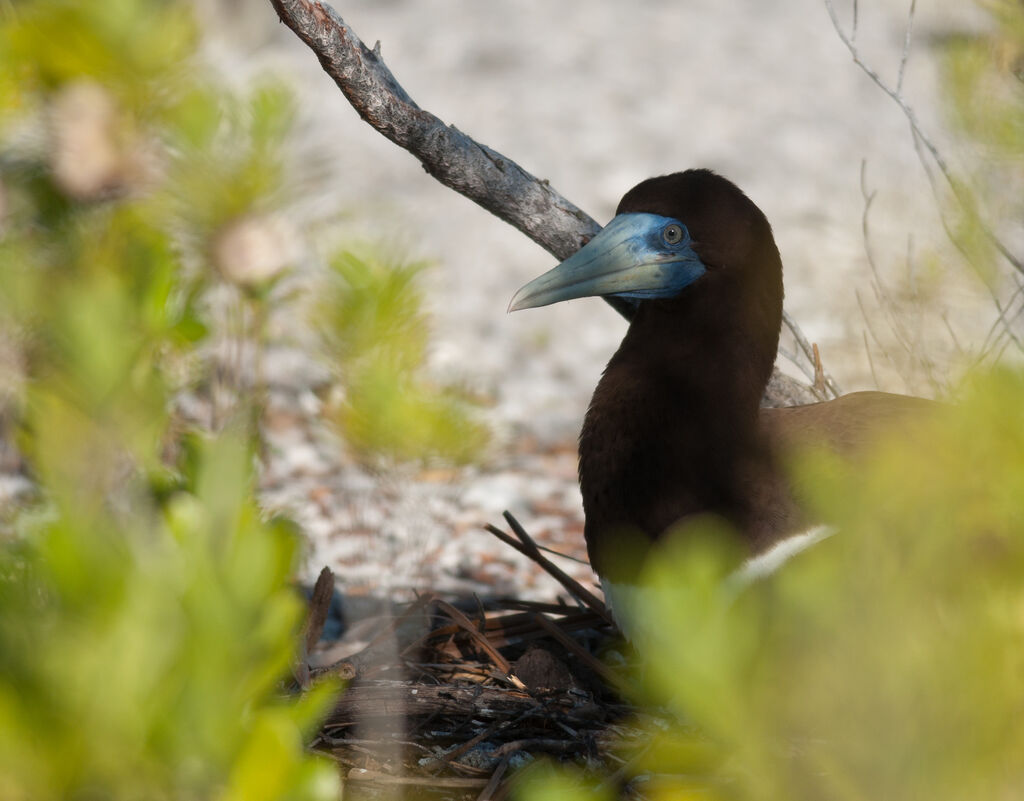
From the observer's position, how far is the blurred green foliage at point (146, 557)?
2.39 ft

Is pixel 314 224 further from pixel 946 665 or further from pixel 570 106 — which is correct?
pixel 570 106

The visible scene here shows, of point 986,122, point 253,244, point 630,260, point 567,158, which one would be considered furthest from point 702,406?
point 567,158

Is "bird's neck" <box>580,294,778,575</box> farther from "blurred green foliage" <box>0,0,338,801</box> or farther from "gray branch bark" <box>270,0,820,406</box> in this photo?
"blurred green foliage" <box>0,0,338,801</box>

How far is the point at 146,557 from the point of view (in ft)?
2.53

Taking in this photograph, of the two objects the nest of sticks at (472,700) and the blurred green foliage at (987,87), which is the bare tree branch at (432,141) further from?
the blurred green foliage at (987,87)

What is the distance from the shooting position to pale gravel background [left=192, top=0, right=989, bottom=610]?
159 inches

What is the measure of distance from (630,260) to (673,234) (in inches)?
4.1

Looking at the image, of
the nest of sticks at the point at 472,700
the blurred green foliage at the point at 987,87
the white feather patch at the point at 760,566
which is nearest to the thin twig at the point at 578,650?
the nest of sticks at the point at 472,700

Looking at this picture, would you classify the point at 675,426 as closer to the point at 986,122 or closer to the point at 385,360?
the point at 986,122

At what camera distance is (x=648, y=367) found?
8.24 feet

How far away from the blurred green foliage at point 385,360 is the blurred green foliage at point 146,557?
120 mm

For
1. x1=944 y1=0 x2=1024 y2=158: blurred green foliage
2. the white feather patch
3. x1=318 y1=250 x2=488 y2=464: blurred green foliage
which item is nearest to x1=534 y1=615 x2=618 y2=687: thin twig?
the white feather patch

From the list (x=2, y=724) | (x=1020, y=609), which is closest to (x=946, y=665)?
(x=1020, y=609)

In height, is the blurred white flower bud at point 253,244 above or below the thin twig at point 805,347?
below
